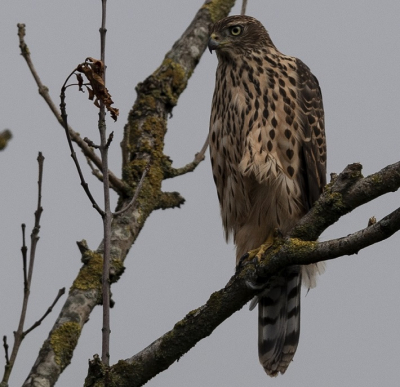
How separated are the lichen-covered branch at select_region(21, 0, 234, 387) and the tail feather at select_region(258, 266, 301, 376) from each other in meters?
1.08

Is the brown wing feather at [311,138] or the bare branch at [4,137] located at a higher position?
the brown wing feather at [311,138]

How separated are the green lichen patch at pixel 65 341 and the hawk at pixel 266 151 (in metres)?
1.42

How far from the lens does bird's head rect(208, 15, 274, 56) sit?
18.9 feet

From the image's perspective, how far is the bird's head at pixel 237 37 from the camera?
5.75m

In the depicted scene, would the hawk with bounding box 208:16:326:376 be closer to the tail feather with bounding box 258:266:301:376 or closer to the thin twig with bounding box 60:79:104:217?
the tail feather with bounding box 258:266:301:376

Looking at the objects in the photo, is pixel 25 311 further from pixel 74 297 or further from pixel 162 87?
pixel 162 87

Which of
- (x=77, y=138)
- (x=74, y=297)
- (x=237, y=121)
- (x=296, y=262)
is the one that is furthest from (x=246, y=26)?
(x=296, y=262)

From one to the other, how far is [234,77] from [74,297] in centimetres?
190

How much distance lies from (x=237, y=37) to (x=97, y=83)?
8.65 ft

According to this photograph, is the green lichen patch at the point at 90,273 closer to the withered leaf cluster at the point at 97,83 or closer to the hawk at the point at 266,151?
the hawk at the point at 266,151

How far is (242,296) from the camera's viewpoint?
154 inches

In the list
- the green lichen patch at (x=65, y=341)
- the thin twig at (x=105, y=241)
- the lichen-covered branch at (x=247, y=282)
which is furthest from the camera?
the green lichen patch at (x=65, y=341)

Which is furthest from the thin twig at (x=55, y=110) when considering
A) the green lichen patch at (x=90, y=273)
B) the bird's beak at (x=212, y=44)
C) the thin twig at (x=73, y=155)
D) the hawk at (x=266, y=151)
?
the bird's beak at (x=212, y=44)

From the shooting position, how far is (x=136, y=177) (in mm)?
5461
